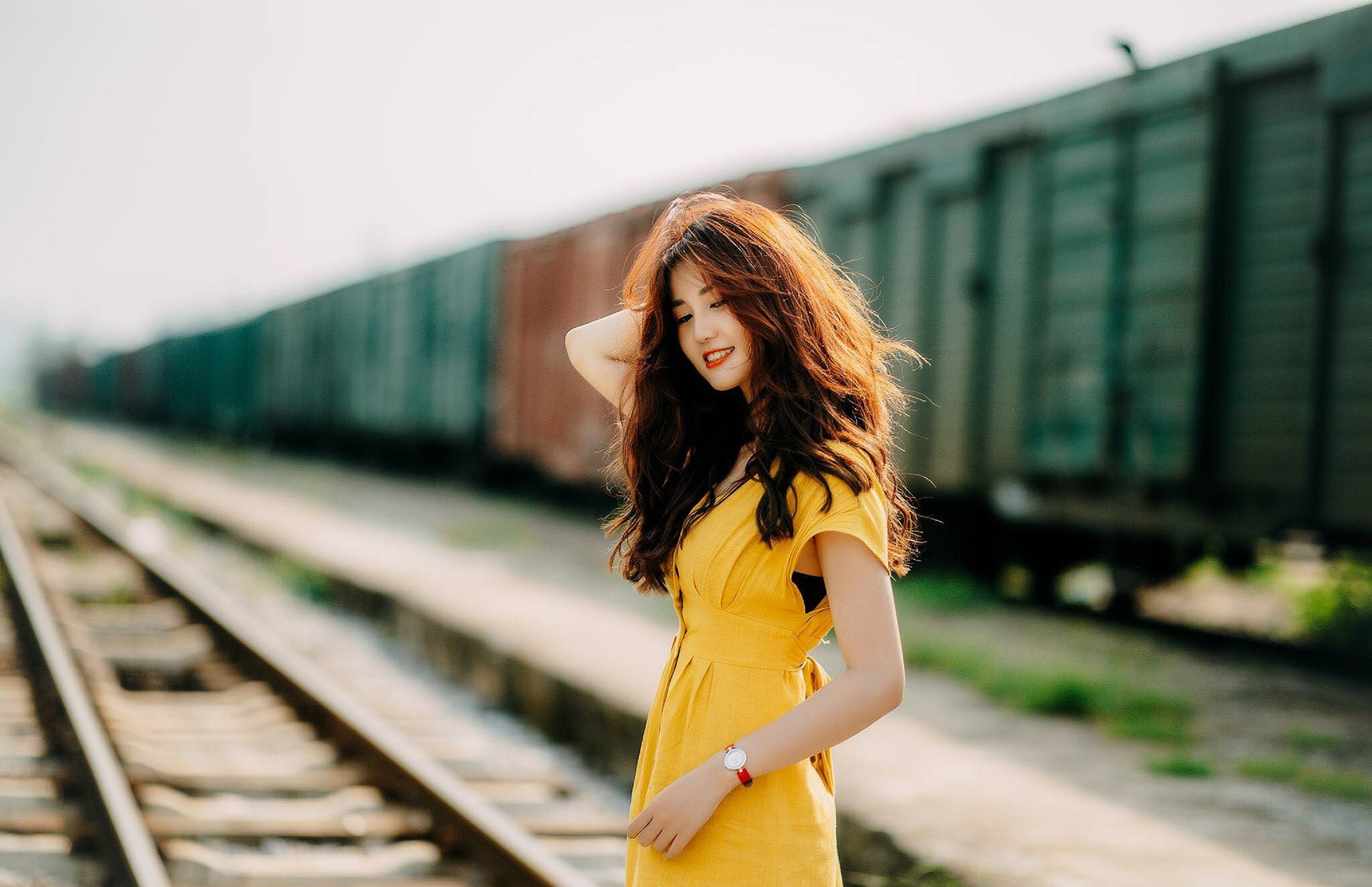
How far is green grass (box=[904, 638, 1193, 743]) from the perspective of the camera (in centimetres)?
512

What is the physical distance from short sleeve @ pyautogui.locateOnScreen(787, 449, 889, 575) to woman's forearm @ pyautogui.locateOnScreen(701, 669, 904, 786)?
5.9 inches

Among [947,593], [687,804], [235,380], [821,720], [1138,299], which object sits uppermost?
[235,380]

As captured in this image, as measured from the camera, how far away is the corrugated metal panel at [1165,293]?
641 cm

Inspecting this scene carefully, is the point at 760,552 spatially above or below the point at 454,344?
below

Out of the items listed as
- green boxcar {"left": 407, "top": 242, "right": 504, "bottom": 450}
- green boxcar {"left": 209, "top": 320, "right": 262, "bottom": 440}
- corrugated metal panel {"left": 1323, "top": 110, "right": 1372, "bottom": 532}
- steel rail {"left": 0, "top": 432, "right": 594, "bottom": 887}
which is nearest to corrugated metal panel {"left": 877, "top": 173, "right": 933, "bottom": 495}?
corrugated metal panel {"left": 1323, "top": 110, "right": 1372, "bottom": 532}

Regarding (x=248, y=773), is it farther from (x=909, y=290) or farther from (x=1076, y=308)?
(x=909, y=290)

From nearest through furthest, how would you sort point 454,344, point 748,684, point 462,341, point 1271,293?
point 748,684 < point 1271,293 < point 462,341 < point 454,344

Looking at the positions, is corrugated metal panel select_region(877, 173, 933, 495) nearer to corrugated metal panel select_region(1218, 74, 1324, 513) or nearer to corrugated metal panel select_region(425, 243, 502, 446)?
corrugated metal panel select_region(1218, 74, 1324, 513)

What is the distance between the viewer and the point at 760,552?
151 cm

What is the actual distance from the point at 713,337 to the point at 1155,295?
18.8 feet

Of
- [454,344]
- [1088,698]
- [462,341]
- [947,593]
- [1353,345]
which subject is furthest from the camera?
[454,344]

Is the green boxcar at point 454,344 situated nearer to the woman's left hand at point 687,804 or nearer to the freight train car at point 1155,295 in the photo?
the freight train car at point 1155,295

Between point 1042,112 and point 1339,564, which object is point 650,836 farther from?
point 1339,564

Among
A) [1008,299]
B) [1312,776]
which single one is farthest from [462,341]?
[1312,776]
